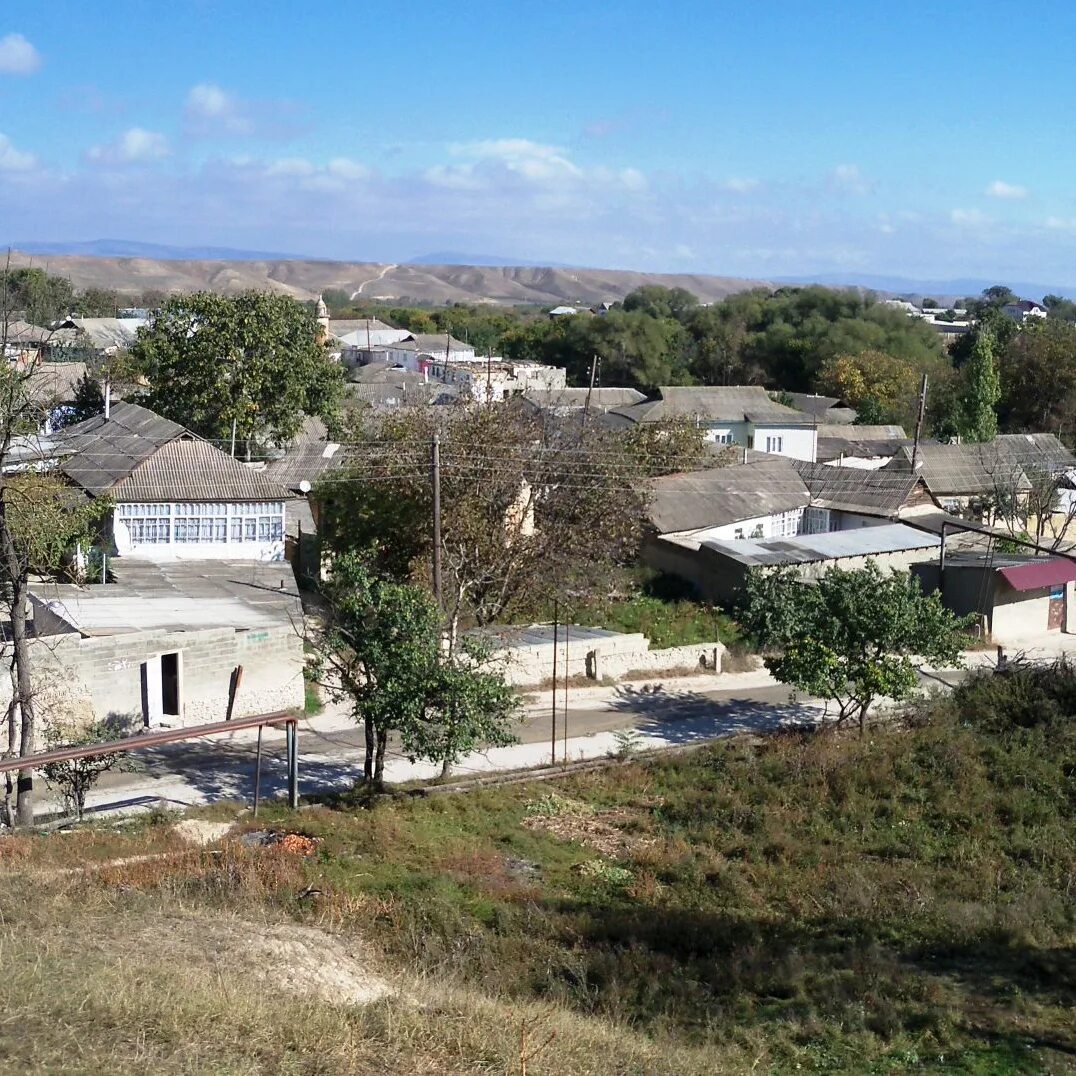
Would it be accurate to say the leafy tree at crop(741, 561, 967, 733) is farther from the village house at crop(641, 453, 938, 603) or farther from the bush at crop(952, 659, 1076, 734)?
the village house at crop(641, 453, 938, 603)

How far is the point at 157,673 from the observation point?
1969cm

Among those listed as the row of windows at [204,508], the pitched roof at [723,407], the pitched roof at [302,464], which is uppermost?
the pitched roof at [723,407]

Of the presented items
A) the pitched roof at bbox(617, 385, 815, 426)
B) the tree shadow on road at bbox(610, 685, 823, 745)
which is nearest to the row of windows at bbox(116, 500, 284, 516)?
the tree shadow on road at bbox(610, 685, 823, 745)

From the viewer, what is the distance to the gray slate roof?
25.7 m

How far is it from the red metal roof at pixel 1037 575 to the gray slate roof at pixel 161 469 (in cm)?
1637

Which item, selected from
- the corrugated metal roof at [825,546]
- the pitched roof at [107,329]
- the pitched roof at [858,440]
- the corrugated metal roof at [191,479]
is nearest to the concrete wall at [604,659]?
the corrugated metal roof at [825,546]

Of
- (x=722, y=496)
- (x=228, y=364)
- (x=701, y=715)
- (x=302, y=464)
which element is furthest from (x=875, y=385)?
(x=701, y=715)

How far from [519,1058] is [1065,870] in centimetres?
969

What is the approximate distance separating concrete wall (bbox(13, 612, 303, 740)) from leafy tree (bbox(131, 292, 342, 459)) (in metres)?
12.7

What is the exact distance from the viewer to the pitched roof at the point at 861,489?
35.3 m

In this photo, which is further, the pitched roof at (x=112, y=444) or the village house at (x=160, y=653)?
the pitched roof at (x=112, y=444)

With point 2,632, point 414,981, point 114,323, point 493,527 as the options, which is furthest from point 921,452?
point 114,323

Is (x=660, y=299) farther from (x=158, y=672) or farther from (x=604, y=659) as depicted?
(x=158, y=672)

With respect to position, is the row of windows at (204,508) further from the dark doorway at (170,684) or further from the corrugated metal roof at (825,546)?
the corrugated metal roof at (825,546)
